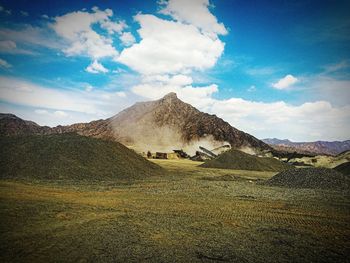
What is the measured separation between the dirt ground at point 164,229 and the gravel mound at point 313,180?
7.22m

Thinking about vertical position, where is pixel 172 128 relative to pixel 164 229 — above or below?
above

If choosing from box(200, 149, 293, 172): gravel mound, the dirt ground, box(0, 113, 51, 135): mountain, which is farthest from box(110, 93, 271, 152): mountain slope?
the dirt ground

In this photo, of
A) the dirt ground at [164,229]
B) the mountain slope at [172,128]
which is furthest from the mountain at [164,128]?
the dirt ground at [164,229]

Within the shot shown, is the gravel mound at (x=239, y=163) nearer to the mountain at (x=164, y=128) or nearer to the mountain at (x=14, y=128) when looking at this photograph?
the mountain at (x=164, y=128)

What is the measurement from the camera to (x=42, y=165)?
73.0 feet

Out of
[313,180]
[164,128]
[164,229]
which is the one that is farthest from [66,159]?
[164,128]

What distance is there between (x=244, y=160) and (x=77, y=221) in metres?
38.4

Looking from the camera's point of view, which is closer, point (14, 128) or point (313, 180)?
point (313, 180)

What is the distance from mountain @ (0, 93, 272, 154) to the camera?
111688mm

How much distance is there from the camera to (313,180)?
22.5 m

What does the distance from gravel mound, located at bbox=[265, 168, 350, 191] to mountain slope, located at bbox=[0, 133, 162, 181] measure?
11550mm

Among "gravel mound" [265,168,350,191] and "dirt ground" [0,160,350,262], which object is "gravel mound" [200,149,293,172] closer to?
"gravel mound" [265,168,350,191]

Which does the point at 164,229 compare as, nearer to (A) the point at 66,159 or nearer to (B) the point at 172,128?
(A) the point at 66,159

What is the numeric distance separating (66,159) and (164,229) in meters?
16.9
